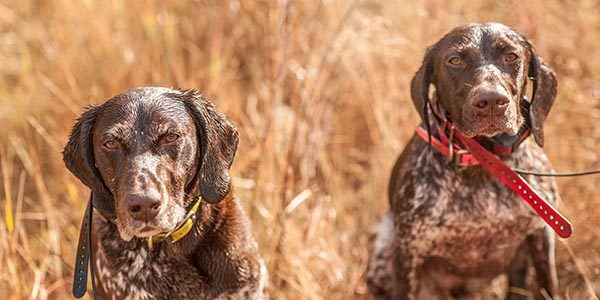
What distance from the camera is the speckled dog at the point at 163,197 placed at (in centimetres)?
364

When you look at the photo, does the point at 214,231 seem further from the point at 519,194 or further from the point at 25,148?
the point at 25,148

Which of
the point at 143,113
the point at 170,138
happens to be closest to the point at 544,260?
the point at 170,138

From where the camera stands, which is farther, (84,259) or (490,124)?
(490,124)

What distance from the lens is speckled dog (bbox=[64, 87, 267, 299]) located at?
364cm

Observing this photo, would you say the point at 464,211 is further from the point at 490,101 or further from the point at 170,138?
the point at 170,138

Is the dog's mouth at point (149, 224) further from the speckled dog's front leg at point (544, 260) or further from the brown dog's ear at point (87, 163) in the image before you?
the speckled dog's front leg at point (544, 260)

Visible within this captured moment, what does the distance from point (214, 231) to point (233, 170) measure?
1925 mm

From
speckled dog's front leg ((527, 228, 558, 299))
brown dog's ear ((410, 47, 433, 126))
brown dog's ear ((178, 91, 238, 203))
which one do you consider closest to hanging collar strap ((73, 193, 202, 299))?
brown dog's ear ((178, 91, 238, 203))

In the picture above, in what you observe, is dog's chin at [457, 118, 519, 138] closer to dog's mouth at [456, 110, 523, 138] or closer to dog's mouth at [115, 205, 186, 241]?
dog's mouth at [456, 110, 523, 138]

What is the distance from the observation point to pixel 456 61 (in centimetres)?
438

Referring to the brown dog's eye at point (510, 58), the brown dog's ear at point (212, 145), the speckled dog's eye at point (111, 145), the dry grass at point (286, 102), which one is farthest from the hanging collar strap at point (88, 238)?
the brown dog's eye at point (510, 58)

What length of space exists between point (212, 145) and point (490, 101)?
1.25 meters

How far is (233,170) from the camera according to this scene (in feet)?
19.7

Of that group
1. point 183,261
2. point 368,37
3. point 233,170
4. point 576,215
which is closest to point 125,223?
point 183,261
